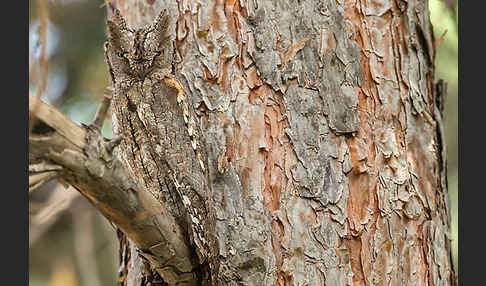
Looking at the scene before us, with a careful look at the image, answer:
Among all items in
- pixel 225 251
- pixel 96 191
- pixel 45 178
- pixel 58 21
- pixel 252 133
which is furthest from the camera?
pixel 58 21

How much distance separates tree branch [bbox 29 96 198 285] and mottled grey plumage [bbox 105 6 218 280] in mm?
92

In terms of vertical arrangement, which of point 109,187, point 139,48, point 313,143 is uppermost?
point 139,48

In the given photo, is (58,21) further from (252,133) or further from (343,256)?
(343,256)

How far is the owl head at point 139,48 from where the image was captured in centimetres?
178

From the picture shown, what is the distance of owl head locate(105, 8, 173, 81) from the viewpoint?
1.78 meters

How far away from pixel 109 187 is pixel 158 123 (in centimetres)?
53

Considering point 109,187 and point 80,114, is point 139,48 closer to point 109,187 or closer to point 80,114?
point 109,187

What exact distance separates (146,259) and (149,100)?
0.54m

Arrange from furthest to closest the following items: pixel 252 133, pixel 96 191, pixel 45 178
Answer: pixel 252 133
pixel 96 191
pixel 45 178

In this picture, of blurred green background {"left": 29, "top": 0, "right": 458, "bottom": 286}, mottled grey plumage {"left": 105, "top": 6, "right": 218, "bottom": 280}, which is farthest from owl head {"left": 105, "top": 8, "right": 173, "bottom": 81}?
blurred green background {"left": 29, "top": 0, "right": 458, "bottom": 286}

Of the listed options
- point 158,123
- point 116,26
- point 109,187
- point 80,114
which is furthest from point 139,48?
point 80,114

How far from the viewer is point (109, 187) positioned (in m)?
1.30

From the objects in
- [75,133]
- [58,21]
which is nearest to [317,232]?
[75,133]

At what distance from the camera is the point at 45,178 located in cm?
118
